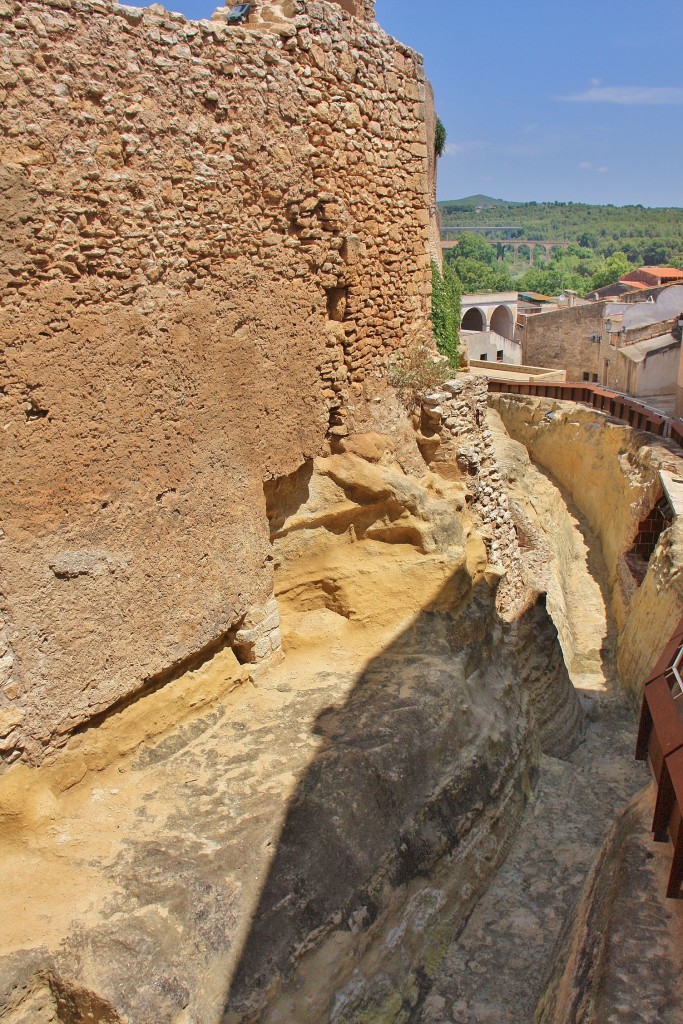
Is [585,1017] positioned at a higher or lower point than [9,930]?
lower

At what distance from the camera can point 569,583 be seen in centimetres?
1647

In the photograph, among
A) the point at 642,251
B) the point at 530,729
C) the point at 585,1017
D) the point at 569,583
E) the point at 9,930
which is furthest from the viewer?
the point at 642,251

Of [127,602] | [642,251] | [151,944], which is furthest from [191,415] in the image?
[642,251]

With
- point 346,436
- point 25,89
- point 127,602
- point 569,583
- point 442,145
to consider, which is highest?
point 442,145

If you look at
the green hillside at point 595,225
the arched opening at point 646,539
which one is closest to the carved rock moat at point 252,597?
the arched opening at point 646,539

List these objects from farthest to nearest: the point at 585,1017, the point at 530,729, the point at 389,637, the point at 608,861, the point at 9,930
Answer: the point at 530,729 → the point at 389,637 → the point at 608,861 → the point at 585,1017 → the point at 9,930

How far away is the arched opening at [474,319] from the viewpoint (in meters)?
39.9

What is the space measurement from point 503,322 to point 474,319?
1.96m

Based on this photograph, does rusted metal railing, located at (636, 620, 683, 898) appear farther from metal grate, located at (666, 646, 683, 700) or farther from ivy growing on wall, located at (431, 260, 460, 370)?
ivy growing on wall, located at (431, 260, 460, 370)

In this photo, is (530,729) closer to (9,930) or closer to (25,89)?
(9,930)

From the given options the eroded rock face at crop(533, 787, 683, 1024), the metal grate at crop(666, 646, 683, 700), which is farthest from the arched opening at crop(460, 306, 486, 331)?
the eroded rock face at crop(533, 787, 683, 1024)

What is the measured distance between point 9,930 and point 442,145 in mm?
16261

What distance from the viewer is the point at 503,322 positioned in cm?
4166

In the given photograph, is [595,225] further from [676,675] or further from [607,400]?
→ [676,675]
